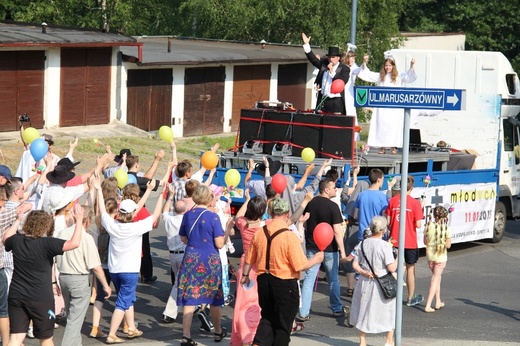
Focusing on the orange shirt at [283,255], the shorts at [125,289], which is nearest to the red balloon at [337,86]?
the shorts at [125,289]

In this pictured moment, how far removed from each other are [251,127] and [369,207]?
13.5ft

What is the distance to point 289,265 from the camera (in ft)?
31.1

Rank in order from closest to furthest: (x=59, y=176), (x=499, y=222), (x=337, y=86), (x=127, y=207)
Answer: (x=127, y=207), (x=59, y=176), (x=337, y=86), (x=499, y=222)

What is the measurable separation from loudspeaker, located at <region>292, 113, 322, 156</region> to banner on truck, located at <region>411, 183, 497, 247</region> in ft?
5.68

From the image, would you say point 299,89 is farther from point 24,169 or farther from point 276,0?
point 24,169

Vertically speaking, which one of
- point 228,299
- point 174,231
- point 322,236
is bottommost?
point 228,299

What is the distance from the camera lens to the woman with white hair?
1045 centimetres

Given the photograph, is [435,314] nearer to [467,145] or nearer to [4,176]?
[4,176]

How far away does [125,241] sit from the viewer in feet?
35.1

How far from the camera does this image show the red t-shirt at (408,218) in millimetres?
13156

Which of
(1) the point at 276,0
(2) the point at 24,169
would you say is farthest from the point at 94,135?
(2) the point at 24,169

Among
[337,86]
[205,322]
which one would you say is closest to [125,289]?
[205,322]

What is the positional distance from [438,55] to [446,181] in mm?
3264

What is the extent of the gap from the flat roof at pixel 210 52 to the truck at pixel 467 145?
13.5 m
